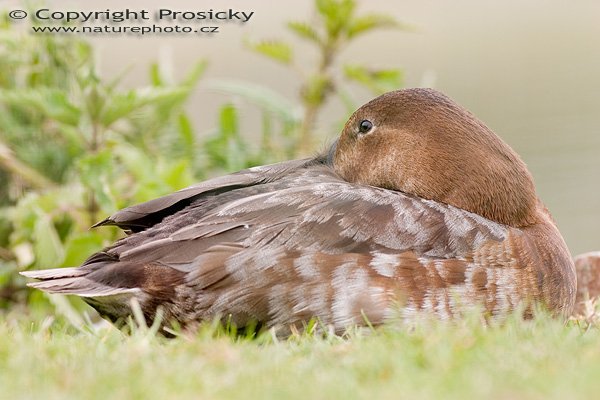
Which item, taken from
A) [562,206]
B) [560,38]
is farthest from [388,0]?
[562,206]

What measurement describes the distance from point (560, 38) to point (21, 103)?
11.9 m

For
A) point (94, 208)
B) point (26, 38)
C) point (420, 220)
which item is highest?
point (26, 38)

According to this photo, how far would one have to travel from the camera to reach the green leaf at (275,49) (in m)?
7.80

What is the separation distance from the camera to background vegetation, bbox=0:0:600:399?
3119 mm

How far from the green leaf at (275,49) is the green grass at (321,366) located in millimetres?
4190

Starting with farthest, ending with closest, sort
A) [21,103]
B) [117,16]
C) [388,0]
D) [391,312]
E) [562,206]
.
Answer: [388,0] < [562,206] < [117,16] < [21,103] < [391,312]

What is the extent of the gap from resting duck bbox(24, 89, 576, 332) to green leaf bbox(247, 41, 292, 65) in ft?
8.77

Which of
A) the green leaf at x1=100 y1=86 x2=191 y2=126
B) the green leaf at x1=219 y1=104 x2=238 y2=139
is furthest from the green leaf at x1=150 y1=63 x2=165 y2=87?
the green leaf at x1=100 y1=86 x2=191 y2=126

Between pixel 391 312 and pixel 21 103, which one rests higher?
pixel 21 103

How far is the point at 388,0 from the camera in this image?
1638cm

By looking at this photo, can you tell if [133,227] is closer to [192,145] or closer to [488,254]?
[488,254]

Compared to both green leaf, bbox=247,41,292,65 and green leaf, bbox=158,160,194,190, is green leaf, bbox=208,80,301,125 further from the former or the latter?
green leaf, bbox=158,160,194,190

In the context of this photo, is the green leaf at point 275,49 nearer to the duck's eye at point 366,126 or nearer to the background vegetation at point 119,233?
the background vegetation at point 119,233

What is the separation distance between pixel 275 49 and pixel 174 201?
303 centimetres
